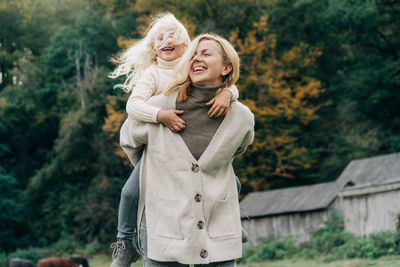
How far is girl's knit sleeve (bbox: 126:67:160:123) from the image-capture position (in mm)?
3656

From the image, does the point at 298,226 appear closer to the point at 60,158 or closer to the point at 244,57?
the point at 244,57

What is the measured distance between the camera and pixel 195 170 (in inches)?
140

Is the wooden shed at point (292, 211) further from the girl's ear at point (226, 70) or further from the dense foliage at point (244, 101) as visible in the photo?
the girl's ear at point (226, 70)

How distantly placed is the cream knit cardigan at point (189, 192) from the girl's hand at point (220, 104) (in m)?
0.09

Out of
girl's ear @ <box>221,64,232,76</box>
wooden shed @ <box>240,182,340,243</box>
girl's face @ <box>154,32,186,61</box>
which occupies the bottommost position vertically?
wooden shed @ <box>240,182,340,243</box>

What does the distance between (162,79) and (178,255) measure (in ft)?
4.11

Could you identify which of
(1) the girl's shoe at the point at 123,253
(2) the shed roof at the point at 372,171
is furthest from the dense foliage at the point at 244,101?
(1) the girl's shoe at the point at 123,253

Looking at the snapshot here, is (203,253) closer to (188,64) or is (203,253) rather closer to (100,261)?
(188,64)

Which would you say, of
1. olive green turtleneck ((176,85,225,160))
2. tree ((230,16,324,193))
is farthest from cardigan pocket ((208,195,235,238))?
tree ((230,16,324,193))

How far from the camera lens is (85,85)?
1454 inches

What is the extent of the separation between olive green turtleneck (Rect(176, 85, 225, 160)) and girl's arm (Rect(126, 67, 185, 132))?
5 centimetres

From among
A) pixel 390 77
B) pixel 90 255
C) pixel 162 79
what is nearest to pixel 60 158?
pixel 90 255

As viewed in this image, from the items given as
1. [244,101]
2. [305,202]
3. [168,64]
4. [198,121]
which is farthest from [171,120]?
[244,101]

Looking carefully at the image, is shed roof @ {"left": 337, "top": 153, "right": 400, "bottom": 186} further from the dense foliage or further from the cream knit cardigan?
the cream knit cardigan
